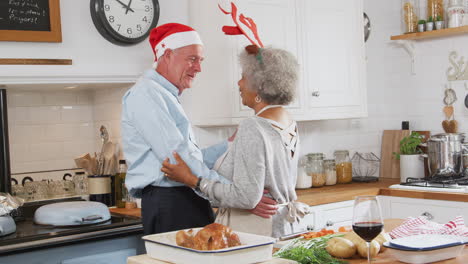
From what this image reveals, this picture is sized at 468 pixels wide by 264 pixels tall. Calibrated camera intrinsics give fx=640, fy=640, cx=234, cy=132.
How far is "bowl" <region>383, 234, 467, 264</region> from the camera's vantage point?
2.00m

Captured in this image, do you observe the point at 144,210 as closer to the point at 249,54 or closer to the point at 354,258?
the point at 249,54

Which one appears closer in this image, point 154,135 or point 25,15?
point 154,135

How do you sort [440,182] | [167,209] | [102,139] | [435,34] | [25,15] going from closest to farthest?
[167,209] → [25,15] → [102,139] → [440,182] → [435,34]

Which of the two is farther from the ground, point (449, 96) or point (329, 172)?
point (449, 96)

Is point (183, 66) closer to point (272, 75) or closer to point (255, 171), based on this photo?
point (272, 75)

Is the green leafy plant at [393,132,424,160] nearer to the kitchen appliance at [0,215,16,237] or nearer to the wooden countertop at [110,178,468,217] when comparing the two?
the wooden countertop at [110,178,468,217]

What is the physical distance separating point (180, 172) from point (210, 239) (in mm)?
1086

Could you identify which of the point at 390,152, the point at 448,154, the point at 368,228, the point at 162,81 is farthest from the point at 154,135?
the point at 390,152

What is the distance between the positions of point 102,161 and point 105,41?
0.77 meters

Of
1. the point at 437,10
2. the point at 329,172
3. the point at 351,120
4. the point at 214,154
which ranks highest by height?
the point at 437,10

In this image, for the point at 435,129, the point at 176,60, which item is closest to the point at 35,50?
the point at 176,60

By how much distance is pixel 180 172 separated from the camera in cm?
284

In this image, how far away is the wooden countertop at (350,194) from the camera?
3.89 m

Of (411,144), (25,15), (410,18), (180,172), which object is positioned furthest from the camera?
(410,18)
